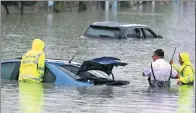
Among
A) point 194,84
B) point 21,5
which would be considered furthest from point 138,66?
point 21,5

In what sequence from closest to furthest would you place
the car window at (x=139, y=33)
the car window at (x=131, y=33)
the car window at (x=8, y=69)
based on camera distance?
the car window at (x=8, y=69) → the car window at (x=131, y=33) → the car window at (x=139, y=33)

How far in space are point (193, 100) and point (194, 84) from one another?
241cm

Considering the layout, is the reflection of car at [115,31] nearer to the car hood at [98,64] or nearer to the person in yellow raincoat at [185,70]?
the person in yellow raincoat at [185,70]

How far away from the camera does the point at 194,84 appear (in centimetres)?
1555

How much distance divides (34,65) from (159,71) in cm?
266

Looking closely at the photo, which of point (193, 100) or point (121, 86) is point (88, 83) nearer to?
point (121, 86)

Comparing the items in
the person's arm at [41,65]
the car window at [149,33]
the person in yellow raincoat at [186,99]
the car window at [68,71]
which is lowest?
the car window at [149,33]

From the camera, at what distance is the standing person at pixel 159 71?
1409 centimetres

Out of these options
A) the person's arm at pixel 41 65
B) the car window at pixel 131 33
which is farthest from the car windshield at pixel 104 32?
the person's arm at pixel 41 65

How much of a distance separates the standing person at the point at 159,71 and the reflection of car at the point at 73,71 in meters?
0.62

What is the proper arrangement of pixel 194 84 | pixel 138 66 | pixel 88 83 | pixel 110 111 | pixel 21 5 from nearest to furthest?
pixel 110 111, pixel 88 83, pixel 194 84, pixel 138 66, pixel 21 5

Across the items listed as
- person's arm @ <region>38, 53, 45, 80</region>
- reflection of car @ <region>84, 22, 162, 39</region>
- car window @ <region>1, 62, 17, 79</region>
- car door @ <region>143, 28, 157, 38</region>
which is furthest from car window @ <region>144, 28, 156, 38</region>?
person's arm @ <region>38, 53, 45, 80</region>

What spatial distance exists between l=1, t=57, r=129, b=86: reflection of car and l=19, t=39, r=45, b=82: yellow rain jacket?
0.19 metres

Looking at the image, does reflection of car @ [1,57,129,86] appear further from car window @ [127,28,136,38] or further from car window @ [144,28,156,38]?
car window @ [144,28,156,38]
